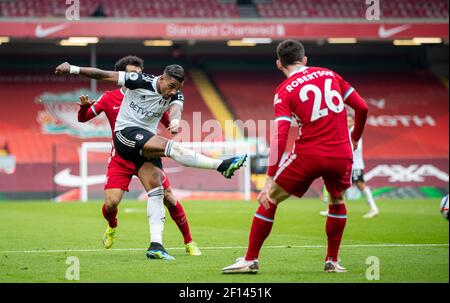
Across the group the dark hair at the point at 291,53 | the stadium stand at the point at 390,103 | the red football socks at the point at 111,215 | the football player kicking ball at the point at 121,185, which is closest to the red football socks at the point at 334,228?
the dark hair at the point at 291,53

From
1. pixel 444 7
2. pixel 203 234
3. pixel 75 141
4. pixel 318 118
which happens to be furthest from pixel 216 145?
pixel 318 118

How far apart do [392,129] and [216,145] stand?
895 cm

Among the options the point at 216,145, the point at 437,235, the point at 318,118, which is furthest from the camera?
the point at 216,145

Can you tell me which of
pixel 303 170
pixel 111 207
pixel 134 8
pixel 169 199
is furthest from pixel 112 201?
pixel 134 8

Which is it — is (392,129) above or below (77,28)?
below

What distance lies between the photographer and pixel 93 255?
1030 centimetres

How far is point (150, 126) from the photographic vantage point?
986cm

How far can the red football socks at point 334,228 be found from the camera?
8.38 meters

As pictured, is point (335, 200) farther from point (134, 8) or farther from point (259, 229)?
point (134, 8)
